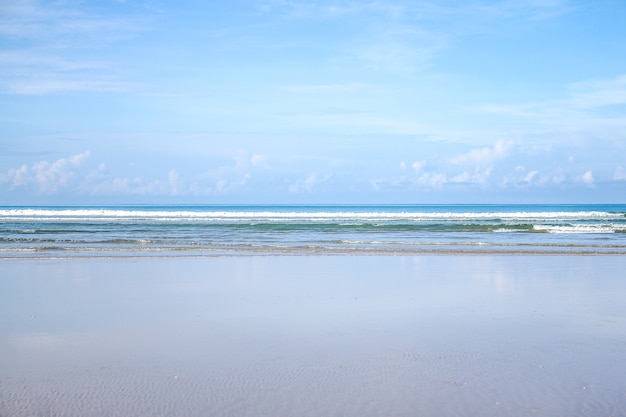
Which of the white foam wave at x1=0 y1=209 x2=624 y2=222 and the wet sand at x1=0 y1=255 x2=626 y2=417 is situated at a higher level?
the white foam wave at x1=0 y1=209 x2=624 y2=222

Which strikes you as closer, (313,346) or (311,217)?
(313,346)

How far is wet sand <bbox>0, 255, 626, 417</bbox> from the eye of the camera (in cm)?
514

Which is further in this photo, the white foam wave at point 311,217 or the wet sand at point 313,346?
the white foam wave at point 311,217

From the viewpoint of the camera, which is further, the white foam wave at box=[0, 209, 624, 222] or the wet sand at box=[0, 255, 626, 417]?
the white foam wave at box=[0, 209, 624, 222]

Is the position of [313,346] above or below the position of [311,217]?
below

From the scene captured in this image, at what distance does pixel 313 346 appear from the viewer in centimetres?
693

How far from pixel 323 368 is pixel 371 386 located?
0.70 meters

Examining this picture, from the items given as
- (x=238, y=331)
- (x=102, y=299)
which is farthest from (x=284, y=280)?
(x=238, y=331)

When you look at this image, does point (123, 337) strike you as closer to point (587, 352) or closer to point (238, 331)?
point (238, 331)

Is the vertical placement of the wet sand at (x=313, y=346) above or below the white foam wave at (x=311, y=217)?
below

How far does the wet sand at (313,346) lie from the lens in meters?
5.14

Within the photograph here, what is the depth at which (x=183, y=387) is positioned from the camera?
18.0 ft

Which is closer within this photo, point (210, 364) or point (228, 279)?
point (210, 364)

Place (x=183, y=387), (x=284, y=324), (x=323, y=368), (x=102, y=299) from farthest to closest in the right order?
(x=102, y=299), (x=284, y=324), (x=323, y=368), (x=183, y=387)
